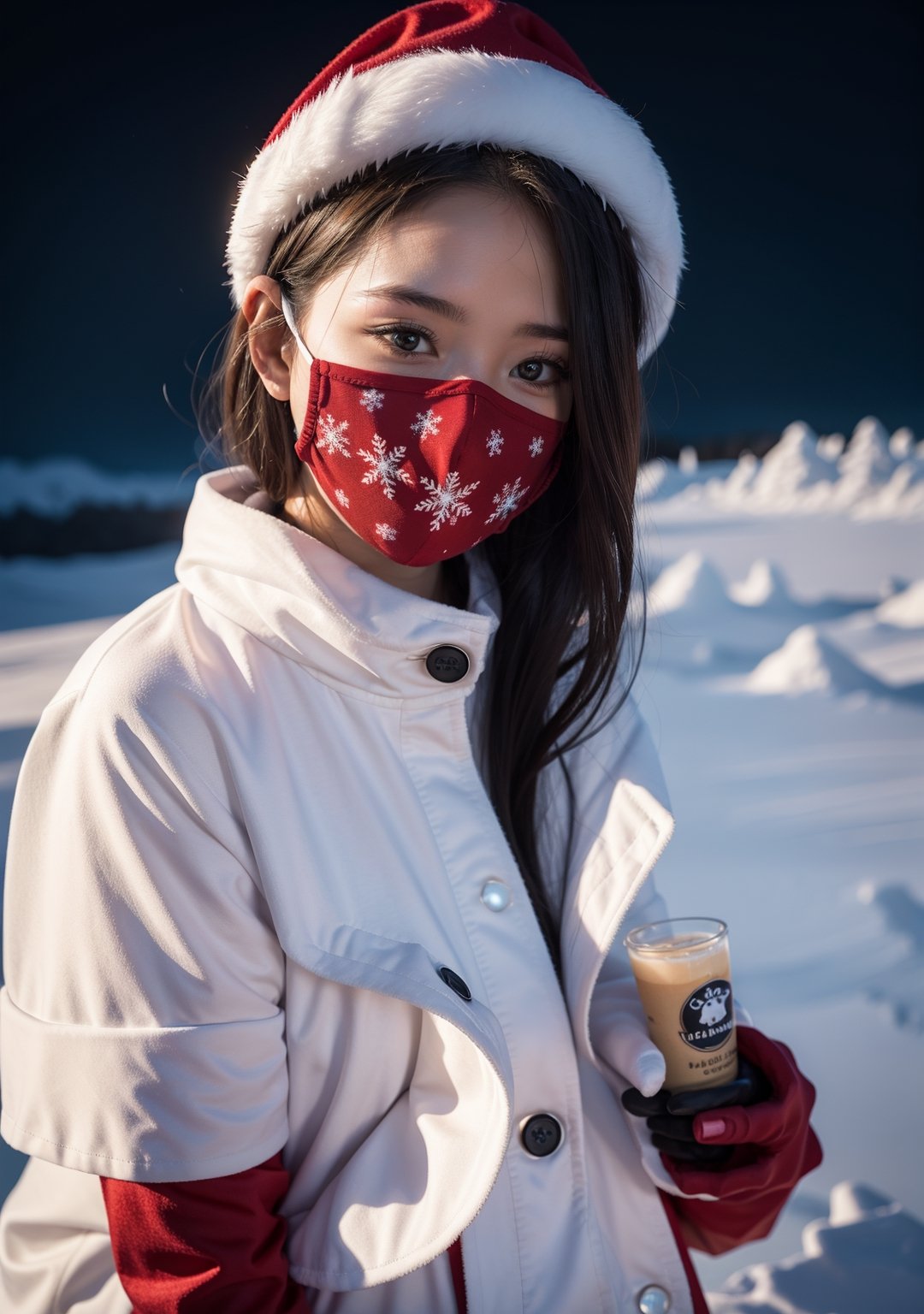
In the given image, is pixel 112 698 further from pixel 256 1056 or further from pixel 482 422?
pixel 482 422

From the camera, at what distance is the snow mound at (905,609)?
2.35 m

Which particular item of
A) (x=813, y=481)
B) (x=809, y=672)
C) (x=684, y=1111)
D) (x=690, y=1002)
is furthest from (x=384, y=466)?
(x=813, y=481)

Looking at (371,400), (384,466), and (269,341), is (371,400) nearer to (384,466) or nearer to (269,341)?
(384,466)

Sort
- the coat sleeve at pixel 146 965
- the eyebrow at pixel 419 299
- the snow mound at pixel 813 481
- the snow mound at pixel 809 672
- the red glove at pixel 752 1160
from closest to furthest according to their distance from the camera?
the coat sleeve at pixel 146 965
the eyebrow at pixel 419 299
the red glove at pixel 752 1160
the snow mound at pixel 809 672
the snow mound at pixel 813 481

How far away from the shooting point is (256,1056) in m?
1.00

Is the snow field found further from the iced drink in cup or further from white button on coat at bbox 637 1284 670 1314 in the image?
the iced drink in cup

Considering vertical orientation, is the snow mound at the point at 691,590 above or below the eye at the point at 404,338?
below

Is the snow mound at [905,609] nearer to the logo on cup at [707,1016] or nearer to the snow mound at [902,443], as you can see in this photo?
the snow mound at [902,443]

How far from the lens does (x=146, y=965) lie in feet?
3.15

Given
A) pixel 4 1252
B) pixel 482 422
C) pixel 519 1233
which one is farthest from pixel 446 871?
pixel 4 1252

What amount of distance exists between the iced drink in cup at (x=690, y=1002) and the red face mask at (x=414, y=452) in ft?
1.70

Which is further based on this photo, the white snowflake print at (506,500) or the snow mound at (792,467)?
the snow mound at (792,467)

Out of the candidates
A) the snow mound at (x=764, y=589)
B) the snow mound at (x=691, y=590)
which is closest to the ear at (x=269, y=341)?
the snow mound at (x=691, y=590)

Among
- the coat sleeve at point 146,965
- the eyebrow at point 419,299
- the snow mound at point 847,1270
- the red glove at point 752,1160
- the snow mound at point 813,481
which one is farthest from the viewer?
the snow mound at point 813,481
